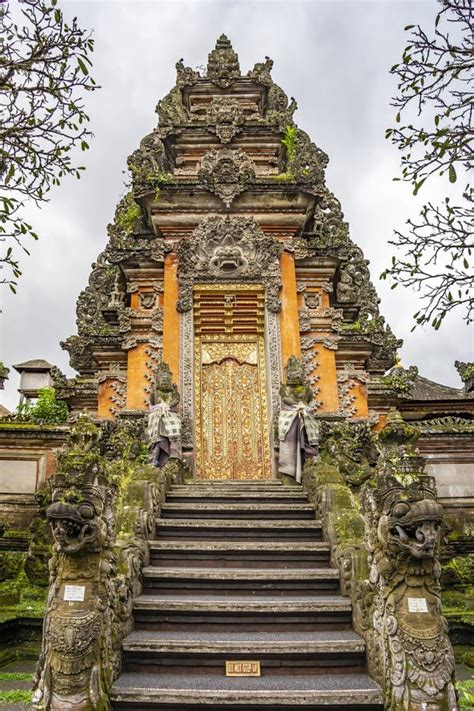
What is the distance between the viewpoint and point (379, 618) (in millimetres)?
4637

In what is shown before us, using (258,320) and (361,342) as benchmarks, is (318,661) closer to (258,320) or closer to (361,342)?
(258,320)

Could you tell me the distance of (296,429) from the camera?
8.98 m

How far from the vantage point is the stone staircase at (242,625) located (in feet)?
14.5

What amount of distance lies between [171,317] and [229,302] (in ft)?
3.83

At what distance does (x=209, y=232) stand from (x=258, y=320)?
81.2 inches

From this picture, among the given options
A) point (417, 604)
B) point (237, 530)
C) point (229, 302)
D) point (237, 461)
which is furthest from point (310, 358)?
point (417, 604)

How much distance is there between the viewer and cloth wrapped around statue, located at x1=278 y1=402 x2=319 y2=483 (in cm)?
888

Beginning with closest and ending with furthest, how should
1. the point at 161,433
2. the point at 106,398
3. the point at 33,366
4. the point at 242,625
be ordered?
the point at 242,625 → the point at 161,433 → the point at 106,398 → the point at 33,366

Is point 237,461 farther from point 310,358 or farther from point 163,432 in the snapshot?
point 310,358

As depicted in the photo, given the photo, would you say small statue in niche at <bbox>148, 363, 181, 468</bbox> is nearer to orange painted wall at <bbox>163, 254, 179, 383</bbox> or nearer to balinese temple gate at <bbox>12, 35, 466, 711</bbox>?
balinese temple gate at <bbox>12, 35, 466, 711</bbox>

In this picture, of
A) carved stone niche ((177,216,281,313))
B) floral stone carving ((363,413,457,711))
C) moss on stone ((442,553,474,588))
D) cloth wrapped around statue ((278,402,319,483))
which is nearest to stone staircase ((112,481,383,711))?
floral stone carving ((363,413,457,711))

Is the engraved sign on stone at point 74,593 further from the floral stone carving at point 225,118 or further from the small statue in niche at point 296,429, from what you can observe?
the floral stone carving at point 225,118

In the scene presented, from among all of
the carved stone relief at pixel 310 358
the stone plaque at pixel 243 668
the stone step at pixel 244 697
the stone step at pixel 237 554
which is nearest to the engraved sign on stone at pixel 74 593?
the stone step at pixel 244 697

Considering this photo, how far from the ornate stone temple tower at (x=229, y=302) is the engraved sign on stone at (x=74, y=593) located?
577 centimetres
